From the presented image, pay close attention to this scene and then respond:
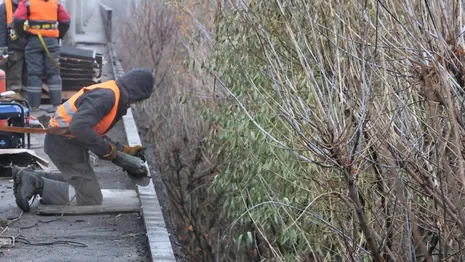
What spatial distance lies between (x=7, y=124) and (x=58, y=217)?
1.93m

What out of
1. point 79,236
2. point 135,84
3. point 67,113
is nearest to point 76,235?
point 79,236

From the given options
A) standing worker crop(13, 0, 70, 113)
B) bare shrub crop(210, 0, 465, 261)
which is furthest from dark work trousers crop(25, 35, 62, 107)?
bare shrub crop(210, 0, 465, 261)

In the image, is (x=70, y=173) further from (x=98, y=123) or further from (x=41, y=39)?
(x=41, y=39)

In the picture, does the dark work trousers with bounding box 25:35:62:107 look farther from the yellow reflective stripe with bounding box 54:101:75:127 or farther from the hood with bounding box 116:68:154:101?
the hood with bounding box 116:68:154:101

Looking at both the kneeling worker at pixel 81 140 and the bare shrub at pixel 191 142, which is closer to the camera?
the kneeling worker at pixel 81 140

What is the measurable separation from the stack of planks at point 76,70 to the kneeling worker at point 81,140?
6.24 m

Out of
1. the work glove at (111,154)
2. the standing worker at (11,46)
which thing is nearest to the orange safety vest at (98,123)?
the work glove at (111,154)

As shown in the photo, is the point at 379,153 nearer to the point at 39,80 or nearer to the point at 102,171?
the point at 102,171

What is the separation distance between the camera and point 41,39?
551 inches

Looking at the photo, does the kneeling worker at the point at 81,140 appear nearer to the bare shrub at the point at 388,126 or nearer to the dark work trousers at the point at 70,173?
the dark work trousers at the point at 70,173

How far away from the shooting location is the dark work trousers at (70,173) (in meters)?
9.26

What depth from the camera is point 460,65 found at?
4789 mm

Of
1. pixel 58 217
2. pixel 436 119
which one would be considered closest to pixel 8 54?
pixel 58 217

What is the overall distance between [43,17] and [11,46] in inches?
28.8
